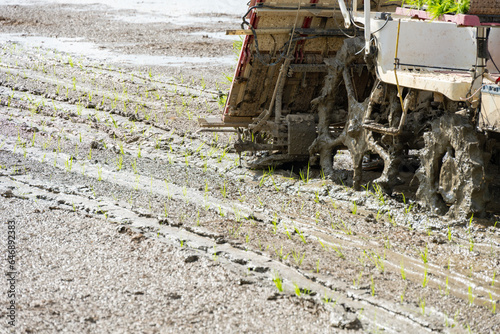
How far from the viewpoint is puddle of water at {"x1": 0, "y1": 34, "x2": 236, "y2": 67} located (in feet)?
46.3

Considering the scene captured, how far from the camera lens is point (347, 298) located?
4625 millimetres

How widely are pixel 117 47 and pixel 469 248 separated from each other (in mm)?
12124

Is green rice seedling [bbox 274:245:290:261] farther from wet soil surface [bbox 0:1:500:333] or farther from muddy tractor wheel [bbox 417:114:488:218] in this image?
muddy tractor wheel [bbox 417:114:488:218]

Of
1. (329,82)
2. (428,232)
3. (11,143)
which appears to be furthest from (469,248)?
(11,143)

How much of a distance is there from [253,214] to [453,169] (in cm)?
185

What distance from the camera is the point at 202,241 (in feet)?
18.5

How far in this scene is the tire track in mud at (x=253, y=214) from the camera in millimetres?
4758

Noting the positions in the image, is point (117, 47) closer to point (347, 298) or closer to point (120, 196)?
point (120, 196)

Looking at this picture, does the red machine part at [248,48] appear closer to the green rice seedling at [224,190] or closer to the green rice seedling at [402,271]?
the green rice seedling at [224,190]

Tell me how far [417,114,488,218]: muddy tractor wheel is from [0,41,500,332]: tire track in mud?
0.64 ft

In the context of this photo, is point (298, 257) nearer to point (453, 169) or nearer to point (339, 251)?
point (339, 251)

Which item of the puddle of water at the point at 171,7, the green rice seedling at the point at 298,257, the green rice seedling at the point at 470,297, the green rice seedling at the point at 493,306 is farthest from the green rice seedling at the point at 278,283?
the puddle of water at the point at 171,7

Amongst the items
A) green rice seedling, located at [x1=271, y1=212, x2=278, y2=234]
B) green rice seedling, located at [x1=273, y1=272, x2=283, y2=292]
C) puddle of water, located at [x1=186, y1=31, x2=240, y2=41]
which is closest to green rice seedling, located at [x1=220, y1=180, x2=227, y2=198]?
green rice seedling, located at [x1=271, y1=212, x2=278, y2=234]

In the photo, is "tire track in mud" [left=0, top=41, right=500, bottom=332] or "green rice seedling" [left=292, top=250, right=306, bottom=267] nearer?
"tire track in mud" [left=0, top=41, right=500, bottom=332]
